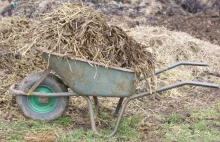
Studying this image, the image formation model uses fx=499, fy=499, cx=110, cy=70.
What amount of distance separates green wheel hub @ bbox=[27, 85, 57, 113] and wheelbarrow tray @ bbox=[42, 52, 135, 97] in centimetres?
40

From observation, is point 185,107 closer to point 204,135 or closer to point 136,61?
point 204,135

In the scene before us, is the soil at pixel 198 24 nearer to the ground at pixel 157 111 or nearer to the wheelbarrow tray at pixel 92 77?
the ground at pixel 157 111

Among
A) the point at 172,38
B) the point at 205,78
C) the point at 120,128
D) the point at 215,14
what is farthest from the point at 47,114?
the point at 215,14

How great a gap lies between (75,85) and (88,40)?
49cm


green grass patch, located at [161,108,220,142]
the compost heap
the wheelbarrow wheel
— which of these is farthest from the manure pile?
green grass patch, located at [161,108,220,142]

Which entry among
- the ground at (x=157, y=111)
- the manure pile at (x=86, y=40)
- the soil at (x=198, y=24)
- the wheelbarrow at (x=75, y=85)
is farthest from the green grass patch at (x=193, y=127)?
the soil at (x=198, y=24)

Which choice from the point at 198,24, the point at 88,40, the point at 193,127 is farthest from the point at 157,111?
the point at 198,24

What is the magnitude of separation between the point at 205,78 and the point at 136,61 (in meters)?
2.92

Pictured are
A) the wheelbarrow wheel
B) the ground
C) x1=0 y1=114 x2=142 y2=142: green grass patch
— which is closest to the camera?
x1=0 y1=114 x2=142 y2=142: green grass patch

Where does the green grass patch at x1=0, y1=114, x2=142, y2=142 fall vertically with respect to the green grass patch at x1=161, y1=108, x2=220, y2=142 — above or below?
above

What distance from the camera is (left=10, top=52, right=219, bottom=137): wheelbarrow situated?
5113 mm

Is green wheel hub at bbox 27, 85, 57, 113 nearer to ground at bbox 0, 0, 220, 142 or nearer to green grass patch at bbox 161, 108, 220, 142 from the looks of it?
ground at bbox 0, 0, 220, 142

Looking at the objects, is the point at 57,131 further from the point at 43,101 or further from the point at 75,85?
the point at 75,85

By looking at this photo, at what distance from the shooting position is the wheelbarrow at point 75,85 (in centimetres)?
511
